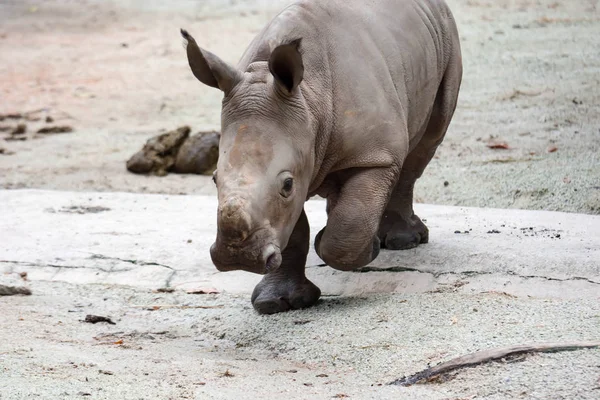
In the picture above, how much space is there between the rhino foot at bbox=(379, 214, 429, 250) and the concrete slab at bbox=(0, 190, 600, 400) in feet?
0.29

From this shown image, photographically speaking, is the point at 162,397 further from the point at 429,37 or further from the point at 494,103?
the point at 494,103

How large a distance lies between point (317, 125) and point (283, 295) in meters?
0.98

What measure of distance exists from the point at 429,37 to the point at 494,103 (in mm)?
4912

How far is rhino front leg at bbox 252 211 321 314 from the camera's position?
4.94 metres

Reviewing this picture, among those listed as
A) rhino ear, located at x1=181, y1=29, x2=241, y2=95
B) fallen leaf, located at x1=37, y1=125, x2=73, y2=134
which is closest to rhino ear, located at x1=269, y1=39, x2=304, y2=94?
rhino ear, located at x1=181, y1=29, x2=241, y2=95

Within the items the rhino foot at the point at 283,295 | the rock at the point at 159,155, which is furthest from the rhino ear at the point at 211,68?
the rock at the point at 159,155

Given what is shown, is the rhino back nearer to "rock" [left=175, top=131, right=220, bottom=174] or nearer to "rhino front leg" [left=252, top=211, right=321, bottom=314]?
"rhino front leg" [left=252, top=211, right=321, bottom=314]

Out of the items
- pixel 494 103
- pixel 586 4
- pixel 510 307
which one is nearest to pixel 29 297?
pixel 510 307

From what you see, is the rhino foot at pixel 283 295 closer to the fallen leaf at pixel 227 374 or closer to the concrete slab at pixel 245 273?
the concrete slab at pixel 245 273

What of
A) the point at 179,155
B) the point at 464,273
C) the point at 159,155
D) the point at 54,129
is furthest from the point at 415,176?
the point at 54,129

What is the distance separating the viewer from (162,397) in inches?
136

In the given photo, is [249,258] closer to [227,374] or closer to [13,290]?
[227,374]

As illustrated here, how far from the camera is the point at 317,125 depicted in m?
4.43

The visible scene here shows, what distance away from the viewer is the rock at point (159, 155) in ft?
28.6
